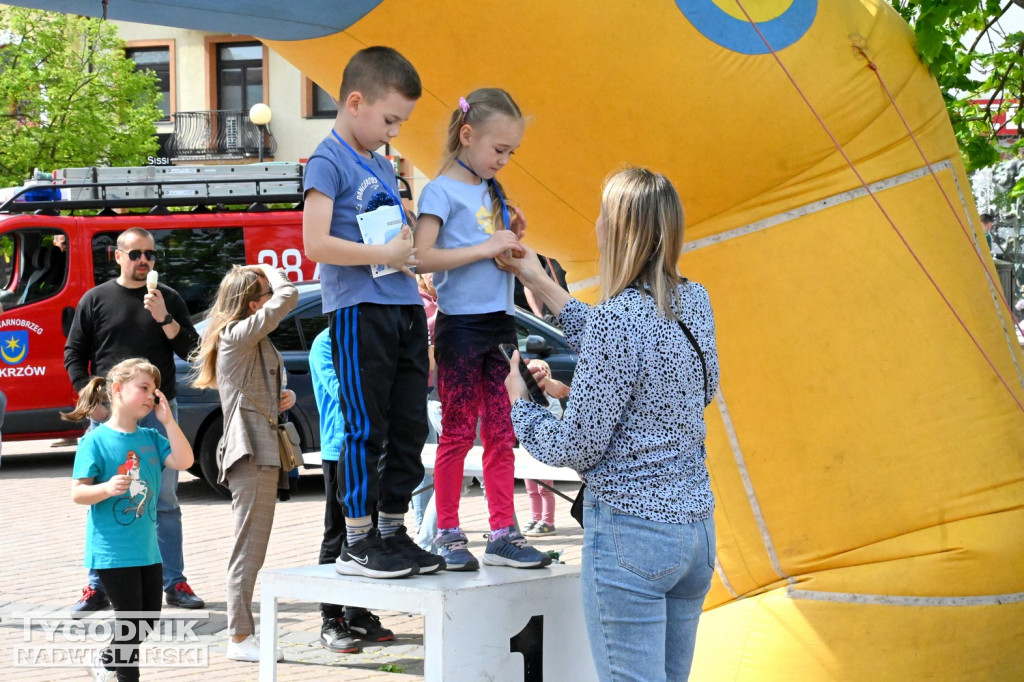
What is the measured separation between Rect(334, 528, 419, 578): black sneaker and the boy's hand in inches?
35.7

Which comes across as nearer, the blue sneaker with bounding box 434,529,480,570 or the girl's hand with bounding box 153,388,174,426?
the blue sneaker with bounding box 434,529,480,570

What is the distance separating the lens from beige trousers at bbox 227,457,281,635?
626 cm

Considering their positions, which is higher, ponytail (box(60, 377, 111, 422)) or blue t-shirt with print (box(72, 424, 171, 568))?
ponytail (box(60, 377, 111, 422))

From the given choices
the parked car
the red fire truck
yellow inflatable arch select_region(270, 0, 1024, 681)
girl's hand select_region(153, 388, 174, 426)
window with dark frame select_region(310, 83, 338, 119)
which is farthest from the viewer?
window with dark frame select_region(310, 83, 338, 119)

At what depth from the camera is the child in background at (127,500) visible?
4.92m

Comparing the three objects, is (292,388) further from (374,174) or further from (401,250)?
(401,250)

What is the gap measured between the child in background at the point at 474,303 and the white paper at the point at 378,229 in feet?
0.44

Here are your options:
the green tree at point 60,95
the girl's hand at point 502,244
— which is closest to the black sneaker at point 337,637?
the girl's hand at point 502,244

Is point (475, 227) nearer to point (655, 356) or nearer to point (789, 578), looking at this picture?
point (655, 356)

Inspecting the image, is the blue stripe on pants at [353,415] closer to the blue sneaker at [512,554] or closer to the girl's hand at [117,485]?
the blue sneaker at [512,554]

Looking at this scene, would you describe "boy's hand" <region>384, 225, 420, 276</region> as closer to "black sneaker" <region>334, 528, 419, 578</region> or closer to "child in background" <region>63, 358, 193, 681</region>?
"black sneaker" <region>334, 528, 419, 578</region>

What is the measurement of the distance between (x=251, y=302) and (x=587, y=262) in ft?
7.24

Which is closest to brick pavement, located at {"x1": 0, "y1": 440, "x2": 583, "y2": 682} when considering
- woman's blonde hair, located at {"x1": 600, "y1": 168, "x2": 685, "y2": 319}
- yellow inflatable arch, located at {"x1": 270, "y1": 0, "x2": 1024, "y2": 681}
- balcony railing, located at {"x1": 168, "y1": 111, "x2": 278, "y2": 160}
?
yellow inflatable arch, located at {"x1": 270, "y1": 0, "x2": 1024, "y2": 681}

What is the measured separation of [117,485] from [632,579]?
253cm
